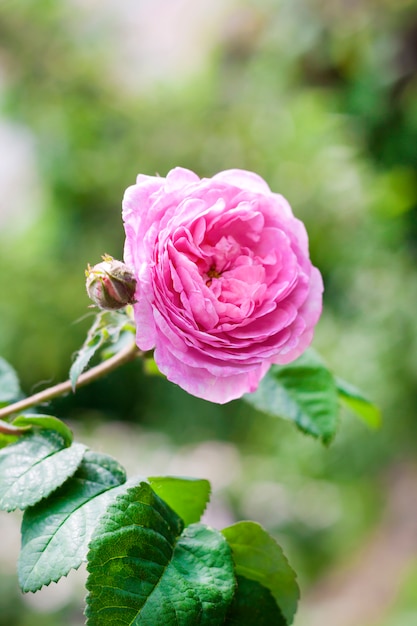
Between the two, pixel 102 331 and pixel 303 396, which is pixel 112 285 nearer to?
pixel 102 331

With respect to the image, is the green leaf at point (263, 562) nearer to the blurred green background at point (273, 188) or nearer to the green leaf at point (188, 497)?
the green leaf at point (188, 497)

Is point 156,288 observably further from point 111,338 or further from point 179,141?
point 179,141

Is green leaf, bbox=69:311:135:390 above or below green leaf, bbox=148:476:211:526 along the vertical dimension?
above

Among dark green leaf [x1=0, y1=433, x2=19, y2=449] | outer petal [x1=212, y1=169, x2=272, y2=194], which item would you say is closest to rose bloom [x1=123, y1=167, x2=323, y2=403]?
outer petal [x1=212, y1=169, x2=272, y2=194]

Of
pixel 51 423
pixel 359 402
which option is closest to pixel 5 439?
pixel 51 423

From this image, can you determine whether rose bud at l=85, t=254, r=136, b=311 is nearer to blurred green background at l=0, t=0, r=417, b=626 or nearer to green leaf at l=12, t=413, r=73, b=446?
green leaf at l=12, t=413, r=73, b=446

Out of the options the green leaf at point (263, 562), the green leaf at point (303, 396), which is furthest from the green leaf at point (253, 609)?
the green leaf at point (303, 396)
